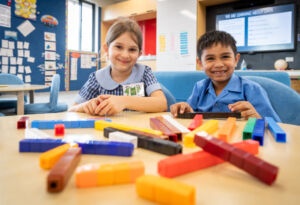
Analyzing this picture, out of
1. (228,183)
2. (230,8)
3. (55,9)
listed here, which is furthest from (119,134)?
(55,9)

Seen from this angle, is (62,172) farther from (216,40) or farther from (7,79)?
(7,79)

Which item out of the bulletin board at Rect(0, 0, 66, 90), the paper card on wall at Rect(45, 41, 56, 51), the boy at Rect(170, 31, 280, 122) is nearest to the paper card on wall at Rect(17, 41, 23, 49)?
the bulletin board at Rect(0, 0, 66, 90)

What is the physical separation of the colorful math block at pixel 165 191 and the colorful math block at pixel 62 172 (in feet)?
0.26

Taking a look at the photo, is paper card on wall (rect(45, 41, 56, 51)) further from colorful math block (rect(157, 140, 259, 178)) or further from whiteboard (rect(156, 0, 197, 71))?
colorful math block (rect(157, 140, 259, 178))

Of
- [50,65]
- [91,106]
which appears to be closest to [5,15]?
[50,65]

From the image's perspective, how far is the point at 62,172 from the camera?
24 centimetres

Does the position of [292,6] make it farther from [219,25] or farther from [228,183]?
[228,183]

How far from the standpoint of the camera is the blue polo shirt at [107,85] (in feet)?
3.59

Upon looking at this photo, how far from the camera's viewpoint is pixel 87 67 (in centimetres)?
479

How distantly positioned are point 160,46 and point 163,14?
1.80 ft

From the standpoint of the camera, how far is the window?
15.1 feet

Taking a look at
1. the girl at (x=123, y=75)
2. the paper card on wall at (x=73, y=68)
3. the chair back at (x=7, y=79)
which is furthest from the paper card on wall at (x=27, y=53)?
the girl at (x=123, y=75)

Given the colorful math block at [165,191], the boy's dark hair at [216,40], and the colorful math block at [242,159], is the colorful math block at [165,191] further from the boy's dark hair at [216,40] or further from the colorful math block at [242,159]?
the boy's dark hair at [216,40]

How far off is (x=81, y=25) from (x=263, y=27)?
359cm
